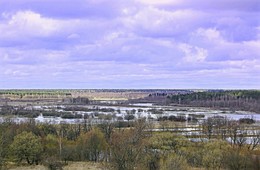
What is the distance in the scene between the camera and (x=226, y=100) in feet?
517

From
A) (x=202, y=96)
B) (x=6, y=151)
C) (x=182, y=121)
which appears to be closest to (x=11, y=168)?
(x=6, y=151)

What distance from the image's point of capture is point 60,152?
48438 millimetres

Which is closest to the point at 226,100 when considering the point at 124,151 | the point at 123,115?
the point at 123,115

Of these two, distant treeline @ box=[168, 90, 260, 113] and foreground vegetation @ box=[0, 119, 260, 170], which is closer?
foreground vegetation @ box=[0, 119, 260, 170]

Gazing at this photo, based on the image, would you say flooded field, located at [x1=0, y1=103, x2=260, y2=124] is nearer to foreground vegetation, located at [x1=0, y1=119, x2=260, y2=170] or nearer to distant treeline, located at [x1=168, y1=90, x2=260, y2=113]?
distant treeline, located at [x1=168, y1=90, x2=260, y2=113]

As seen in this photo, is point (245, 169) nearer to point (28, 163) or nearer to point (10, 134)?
point (28, 163)

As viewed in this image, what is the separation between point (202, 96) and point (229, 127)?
104m

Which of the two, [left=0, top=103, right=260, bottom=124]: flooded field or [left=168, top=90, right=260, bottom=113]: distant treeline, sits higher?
[left=168, top=90, right=260, bottom=113]: distant treeline

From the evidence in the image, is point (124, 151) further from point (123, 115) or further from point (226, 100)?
point (226, 100)

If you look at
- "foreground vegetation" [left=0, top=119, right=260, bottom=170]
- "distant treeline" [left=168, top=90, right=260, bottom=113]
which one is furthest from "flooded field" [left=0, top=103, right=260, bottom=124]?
"foreground vegetation" [left=0, top=119, right=260, bottom=170]

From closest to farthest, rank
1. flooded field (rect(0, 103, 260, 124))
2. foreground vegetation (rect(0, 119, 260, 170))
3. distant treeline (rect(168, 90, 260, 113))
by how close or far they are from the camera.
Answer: foreground vegetation (rect(0, 119, 260, 170))
flooded field (rect(0, 103, 260, 124))
distant treeline (rect(168, 90, 260, 113))

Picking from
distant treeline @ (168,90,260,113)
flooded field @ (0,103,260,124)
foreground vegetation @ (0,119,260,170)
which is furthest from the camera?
distant treeline @ (168,90,260,113)

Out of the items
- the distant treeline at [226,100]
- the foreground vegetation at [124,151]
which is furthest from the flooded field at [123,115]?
the foreground vegetation at [124,151]

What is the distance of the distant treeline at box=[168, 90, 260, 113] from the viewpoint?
458ft
